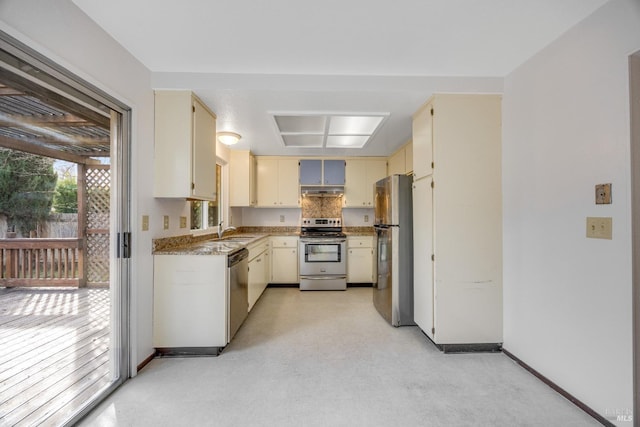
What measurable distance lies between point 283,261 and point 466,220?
296 cm

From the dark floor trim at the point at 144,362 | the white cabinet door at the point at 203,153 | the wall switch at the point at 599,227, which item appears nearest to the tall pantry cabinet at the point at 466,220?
the wall switch at the point at 599,227

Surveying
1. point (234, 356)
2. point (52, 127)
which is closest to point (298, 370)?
point (234, 356)

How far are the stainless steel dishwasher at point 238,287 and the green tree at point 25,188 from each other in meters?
1.23

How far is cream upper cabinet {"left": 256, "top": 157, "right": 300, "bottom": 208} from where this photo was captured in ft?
15.4

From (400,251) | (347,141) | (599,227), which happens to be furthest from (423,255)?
(347,141)

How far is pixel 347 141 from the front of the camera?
3725 mm

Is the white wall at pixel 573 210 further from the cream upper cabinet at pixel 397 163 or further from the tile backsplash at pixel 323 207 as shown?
the tile backsplash at pixel 323 207

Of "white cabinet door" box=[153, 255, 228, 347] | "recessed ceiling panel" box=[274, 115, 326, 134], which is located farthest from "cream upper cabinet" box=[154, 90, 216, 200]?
"recessed ceiling panel" box=[274, 115, 326, 134]

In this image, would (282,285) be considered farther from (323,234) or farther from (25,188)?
(25,188)

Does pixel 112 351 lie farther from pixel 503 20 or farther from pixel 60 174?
pixel 503 20

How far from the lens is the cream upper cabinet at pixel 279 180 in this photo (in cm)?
470

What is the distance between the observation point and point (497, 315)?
7.57 ft

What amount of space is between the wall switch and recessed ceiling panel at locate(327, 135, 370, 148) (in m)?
2.38

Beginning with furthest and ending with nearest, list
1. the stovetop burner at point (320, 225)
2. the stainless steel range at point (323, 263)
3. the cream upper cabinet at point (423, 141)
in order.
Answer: the stovetop burner at point (320, 225)
the stainless steel range at point (323, 263)
the cream upper cabinet at point (423, 141)
